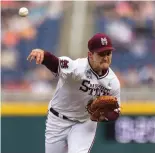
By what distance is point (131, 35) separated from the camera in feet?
25.8

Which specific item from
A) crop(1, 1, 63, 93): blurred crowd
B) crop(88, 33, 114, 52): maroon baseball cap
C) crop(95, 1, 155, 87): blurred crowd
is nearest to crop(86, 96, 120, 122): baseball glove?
crop(88, 33, 114, 52): maroon baseball cap

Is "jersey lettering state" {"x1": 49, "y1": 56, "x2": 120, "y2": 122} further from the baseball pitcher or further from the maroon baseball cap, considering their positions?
the maroon baseball cap

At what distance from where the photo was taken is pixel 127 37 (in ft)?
25.7

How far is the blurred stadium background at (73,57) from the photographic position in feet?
21.8

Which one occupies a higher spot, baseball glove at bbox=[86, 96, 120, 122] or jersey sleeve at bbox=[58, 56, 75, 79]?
jersey sleeve at bbox=[58, 56, 75, 79]

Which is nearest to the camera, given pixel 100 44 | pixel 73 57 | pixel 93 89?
pixel 100 44

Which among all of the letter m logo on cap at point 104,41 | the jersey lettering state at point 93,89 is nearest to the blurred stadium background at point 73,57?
the jersey lettering state at point 93,89

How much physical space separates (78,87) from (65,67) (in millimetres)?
236

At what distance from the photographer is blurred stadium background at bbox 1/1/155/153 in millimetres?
6633

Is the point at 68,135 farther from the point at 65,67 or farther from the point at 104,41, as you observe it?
the point at 104,41

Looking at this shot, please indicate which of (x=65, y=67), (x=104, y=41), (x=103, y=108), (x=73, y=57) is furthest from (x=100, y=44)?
(x=73, y=57)

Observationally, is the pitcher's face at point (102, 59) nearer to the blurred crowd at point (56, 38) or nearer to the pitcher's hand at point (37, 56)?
the pitcher's hand at point (37, 56)

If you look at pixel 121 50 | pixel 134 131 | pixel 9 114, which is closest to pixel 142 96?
pixel 134 131

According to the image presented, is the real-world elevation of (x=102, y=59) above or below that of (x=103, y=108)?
above
